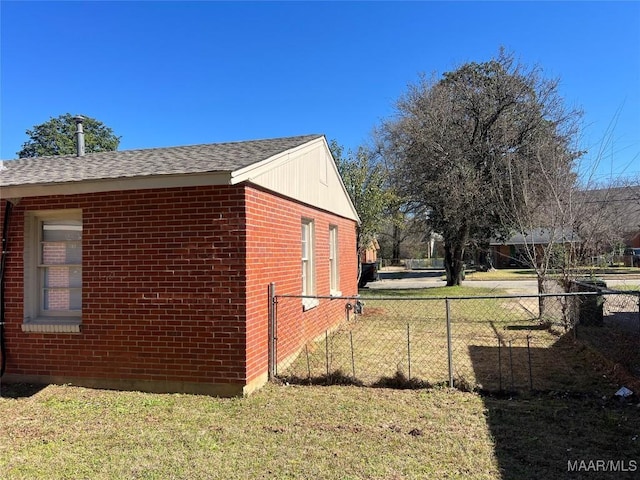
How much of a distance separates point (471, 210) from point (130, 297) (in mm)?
17712

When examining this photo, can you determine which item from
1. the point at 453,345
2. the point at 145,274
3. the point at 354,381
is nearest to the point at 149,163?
the point at 145,274

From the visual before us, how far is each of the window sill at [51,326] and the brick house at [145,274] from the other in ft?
0.05

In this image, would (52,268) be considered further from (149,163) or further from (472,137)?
(472,137)

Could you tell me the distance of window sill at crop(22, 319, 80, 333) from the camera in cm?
586

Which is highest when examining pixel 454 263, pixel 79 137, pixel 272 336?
pixel 79 137

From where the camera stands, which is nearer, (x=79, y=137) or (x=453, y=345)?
(x=453, y=345)

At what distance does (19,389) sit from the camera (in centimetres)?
585

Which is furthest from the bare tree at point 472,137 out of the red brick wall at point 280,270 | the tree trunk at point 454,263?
the red brick wall at point 280,270

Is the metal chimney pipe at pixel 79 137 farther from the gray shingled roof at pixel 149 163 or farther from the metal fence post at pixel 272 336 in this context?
the metal fence post at pixel 272 336

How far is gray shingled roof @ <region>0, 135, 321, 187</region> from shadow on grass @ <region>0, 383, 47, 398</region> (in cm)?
272

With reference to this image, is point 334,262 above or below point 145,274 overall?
above

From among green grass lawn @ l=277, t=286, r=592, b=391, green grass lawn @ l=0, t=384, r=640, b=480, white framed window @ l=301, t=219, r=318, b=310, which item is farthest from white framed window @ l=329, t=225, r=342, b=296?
green grass lawn @ l=0, t=384, r=640, b=480

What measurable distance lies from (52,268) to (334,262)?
6.42m

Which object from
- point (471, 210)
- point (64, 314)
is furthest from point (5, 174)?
point (471, 210)
